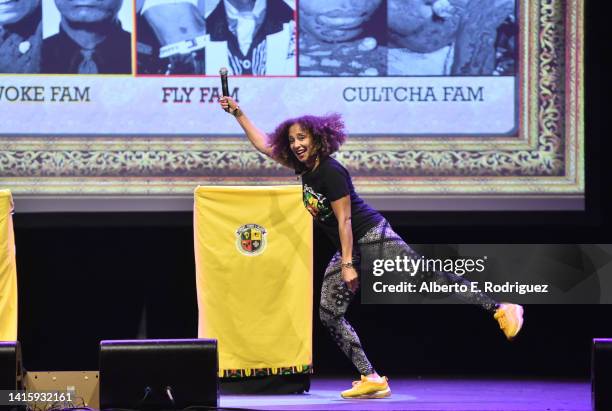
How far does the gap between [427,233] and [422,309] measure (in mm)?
463

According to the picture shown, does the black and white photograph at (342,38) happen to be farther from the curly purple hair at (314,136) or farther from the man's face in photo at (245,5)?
the curly purple hair at (314,136)

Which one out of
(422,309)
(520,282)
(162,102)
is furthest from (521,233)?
(162,102)

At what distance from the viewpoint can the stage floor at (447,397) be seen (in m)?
4.72

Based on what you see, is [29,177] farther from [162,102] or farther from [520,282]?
[520,282]

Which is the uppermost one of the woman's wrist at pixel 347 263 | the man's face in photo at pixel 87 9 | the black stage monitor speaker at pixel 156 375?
the man's face in photo at pixel 87 9

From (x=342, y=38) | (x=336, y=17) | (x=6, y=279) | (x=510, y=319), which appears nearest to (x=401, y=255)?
(x=510, y=319)

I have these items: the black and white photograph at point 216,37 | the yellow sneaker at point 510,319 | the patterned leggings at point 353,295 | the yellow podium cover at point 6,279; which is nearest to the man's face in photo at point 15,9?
the black and white photograph at point 216,37

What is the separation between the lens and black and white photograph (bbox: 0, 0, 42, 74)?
5566 millimetres

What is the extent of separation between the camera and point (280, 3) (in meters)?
5.62

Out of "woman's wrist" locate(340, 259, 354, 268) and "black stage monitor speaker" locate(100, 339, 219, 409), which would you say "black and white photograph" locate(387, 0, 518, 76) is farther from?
"black stage monitor speaker" locate(100, 339, 219, 409)

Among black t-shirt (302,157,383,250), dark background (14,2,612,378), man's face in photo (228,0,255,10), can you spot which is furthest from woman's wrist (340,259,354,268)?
man's face in photo (228,0,255,10)

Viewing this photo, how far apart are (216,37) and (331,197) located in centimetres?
129

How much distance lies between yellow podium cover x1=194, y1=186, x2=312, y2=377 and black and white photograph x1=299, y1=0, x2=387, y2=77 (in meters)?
0.81

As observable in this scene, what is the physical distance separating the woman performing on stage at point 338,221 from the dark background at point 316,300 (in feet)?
2.35
